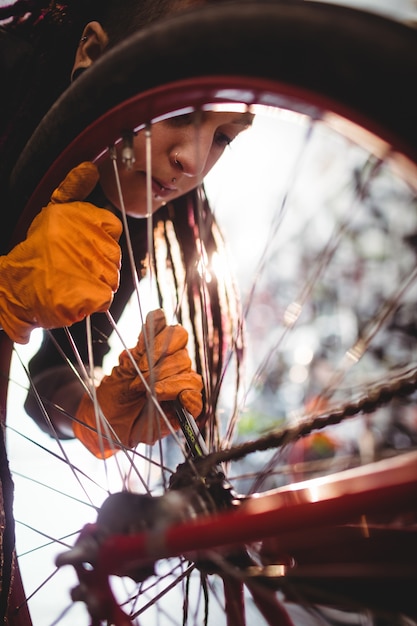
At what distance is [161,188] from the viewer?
0.63 metres

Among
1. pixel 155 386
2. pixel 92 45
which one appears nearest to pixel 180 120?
pixel 92 45

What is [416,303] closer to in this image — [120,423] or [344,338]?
[344,338]

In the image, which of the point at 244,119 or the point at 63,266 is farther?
the point at 244,119

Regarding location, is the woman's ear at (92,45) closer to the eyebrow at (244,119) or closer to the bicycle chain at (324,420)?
the eyebrow at (244,119)

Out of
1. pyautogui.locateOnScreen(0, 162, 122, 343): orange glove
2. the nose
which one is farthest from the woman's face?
pyautogui.locateOnScreen(0, 162, 122, 343): orange glove

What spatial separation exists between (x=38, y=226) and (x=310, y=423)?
0.34 meters

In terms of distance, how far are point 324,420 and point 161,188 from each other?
38cm

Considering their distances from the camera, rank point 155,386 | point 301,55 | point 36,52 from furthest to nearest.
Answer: point 36,52
point 155,386
point 301,55

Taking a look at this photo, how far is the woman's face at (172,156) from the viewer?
549 millimetres

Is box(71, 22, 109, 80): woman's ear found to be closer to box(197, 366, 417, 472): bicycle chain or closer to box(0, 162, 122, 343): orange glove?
box(0, 162, 122, 343): orange glove

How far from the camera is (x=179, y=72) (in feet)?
1.18

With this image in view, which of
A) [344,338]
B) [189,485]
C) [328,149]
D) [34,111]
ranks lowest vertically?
[189,485]

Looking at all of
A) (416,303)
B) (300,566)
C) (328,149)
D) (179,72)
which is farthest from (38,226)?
(416,303)

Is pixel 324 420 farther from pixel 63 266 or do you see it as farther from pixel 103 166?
pixel 103 166
